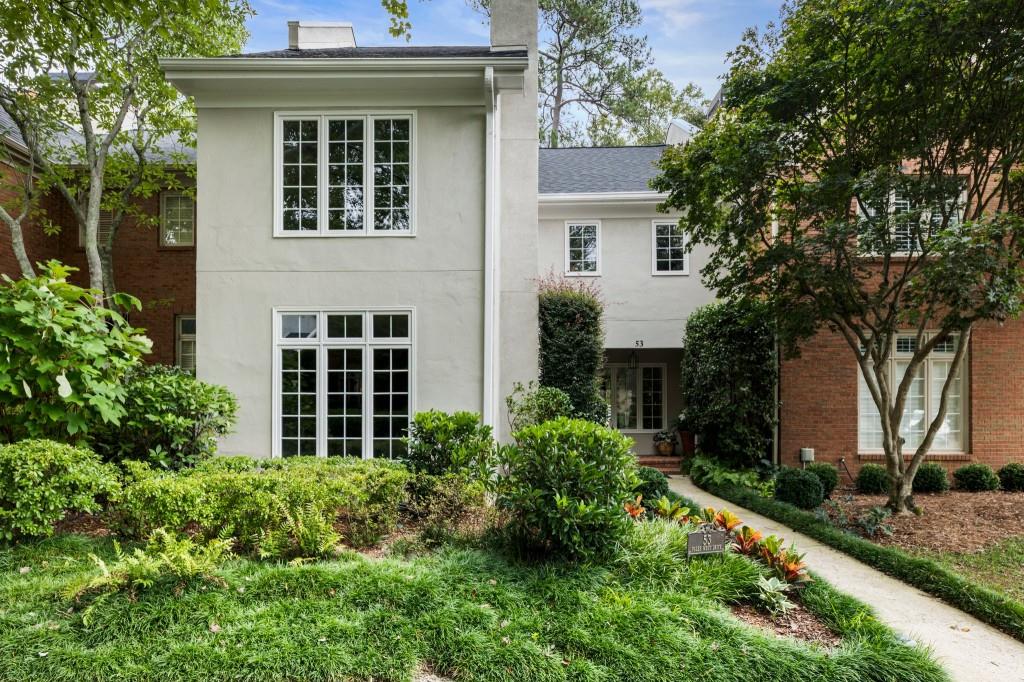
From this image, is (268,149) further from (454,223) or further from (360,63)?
(454,223)

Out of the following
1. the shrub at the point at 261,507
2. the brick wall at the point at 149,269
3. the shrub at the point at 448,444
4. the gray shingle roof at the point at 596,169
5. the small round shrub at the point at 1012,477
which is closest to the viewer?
the shrub at the point at 261,507

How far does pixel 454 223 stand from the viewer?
8.59m

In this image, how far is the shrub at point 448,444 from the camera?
21.7 feet

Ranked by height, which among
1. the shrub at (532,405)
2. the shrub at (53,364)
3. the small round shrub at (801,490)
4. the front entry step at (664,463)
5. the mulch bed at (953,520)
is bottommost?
Result: the front entry step at (664,463)

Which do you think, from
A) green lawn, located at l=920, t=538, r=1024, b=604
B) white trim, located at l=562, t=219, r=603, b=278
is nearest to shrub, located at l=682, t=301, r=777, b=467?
white trim, located at l=562, t=219, r=603, b=278

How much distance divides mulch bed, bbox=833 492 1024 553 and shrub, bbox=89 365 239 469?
28.0 ft

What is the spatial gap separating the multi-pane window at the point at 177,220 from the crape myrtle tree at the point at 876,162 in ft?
37.7

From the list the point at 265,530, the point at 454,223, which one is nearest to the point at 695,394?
the point at 454,223

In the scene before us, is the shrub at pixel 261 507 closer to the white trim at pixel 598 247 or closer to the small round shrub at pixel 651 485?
the small round shrub at pixel 651 485

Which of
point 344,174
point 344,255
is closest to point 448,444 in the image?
point 344,255

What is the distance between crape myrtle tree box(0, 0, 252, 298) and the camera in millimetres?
11203

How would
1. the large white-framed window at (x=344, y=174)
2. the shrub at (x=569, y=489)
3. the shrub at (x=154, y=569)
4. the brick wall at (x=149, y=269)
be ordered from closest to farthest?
1. the shrub at (x=154, y=569)
2. the shrub at (x=569, y=489)
3. the large white-framed window at (x=344, y=174)
4. the brick wall at (x=149, y=269)

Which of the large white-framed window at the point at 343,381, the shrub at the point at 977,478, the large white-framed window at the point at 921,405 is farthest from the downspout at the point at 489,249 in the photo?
the shrub at the point at 977,478

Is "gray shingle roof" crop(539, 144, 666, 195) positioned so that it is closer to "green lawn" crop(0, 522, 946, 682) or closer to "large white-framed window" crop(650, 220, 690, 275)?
"large white-framed window" crop(650, 220, 690, 275)
